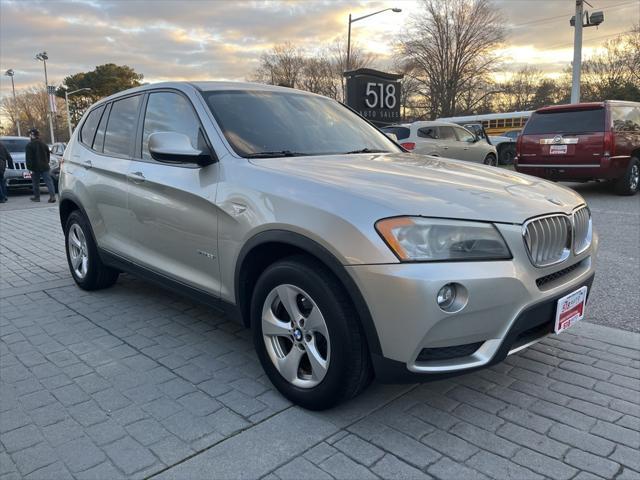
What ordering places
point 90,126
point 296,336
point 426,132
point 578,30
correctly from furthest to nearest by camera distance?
point 578,30 → point 426,132 → point 90,126 → point 296,336

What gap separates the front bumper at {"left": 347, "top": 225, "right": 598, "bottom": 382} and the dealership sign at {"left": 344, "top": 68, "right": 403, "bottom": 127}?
6348 mm

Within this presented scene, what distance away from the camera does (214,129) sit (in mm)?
3197

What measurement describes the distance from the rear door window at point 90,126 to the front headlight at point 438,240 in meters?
3.51

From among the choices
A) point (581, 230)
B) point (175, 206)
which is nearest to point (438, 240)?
point (581, 230)

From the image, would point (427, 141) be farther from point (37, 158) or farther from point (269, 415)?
point (269, 415)

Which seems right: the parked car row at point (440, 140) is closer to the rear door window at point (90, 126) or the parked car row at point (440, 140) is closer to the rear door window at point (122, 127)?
the rear door window at point (90, 126)

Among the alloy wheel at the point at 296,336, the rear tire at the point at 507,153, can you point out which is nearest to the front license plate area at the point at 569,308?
the alloy wheel at the point at 296,336

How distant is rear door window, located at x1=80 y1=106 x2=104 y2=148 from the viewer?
4.73 m

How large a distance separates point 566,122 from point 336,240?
930 centimetres

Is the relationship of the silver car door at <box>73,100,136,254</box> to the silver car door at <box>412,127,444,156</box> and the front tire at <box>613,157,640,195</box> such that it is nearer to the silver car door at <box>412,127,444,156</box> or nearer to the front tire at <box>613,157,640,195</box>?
the front tire at <box>613,157,640,195</box>

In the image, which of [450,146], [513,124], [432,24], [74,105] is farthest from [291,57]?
[450,146]

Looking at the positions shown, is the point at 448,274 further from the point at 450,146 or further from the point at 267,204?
the point at 450,146

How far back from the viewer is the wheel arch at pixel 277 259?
2.31 metres

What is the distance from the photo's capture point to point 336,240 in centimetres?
235
